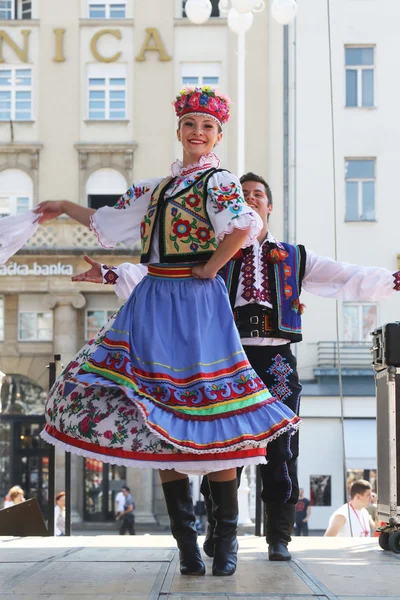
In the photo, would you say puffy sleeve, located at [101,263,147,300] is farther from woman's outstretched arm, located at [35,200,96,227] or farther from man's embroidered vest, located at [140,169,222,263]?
man's embroidered vest, located at [140,169,222,263]

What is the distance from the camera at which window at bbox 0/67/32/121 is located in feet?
79.8

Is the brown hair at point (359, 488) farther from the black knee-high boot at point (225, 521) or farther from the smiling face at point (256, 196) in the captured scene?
the black knee-high boot at point (225, 521)

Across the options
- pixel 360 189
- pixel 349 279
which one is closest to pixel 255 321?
pixel 349 279

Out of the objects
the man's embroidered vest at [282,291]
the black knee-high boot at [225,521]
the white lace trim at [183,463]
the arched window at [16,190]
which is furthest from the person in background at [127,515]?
the white lace trim at [183,463]

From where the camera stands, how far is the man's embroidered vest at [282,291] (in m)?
4.62

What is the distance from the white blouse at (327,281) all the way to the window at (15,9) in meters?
21.2

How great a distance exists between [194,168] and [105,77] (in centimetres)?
2083

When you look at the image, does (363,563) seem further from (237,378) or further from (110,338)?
(110,338)

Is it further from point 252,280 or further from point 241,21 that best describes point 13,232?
point 241,21

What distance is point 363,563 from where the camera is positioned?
4.26 metres

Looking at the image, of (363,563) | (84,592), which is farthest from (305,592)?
(363,563)

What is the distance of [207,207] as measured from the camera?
12.8 ft

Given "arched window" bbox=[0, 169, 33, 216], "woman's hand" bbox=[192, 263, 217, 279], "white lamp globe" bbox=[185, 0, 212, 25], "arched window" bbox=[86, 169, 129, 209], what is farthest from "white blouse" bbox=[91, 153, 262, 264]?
"arched window" bbox=[0, 169, 33, 216]

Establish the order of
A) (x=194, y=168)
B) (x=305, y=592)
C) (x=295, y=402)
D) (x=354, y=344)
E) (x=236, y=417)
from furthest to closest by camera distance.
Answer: (x=354, y=344) < (x=295, y=402) < (x=194, y=168) < (x=236, y=417) < (x=305, y=592)
